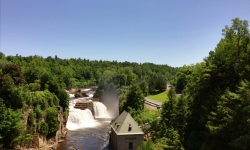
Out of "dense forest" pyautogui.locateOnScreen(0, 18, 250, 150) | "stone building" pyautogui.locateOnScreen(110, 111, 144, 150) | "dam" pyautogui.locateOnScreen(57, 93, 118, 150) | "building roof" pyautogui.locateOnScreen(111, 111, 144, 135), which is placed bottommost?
"dam" pyautogui.locateOnScreen(57, 93, 118, 150)

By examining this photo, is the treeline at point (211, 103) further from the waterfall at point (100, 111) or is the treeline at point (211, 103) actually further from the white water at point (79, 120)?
the waterfall at point (100, 111)

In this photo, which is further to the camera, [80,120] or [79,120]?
[80,120]

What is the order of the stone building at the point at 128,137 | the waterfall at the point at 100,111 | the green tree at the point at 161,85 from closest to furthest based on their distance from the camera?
the stone building at the point at 128,137 → the waterfall at the point at 100,111 → the green tree at the point at 161,85

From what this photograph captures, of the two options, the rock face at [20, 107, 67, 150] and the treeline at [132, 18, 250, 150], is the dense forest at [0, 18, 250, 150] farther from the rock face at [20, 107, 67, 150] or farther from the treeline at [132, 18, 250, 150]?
the rock face at [20, 107, 67, 150]

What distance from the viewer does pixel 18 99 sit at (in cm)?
3409

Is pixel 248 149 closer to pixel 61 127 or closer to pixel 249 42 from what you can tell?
pixel 249 42

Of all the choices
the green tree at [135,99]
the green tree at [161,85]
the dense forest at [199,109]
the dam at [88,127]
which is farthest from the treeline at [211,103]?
the green tree at [161,85]

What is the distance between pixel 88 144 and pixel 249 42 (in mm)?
31641

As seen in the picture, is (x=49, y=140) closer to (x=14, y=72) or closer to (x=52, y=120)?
(x=52, y=120)

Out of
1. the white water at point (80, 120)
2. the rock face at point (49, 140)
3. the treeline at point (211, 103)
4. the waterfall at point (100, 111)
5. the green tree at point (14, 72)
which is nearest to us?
the treeline at point (211, 103)

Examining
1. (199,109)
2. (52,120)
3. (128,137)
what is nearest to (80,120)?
(52,120)

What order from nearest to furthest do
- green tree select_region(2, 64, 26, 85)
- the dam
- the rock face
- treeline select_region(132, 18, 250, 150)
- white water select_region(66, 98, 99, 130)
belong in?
treeline select_region(132, 18, 250, 150), the rock face, green tree select_region(2, 64, 26, 85), the dam, white water select_region(66, 98, 99, 130)

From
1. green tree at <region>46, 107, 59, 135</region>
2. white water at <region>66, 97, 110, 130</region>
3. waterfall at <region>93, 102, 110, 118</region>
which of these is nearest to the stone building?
green tree at <region>46, 107, 59, 135</region>

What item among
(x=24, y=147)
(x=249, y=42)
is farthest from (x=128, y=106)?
(x=249, y=42)
